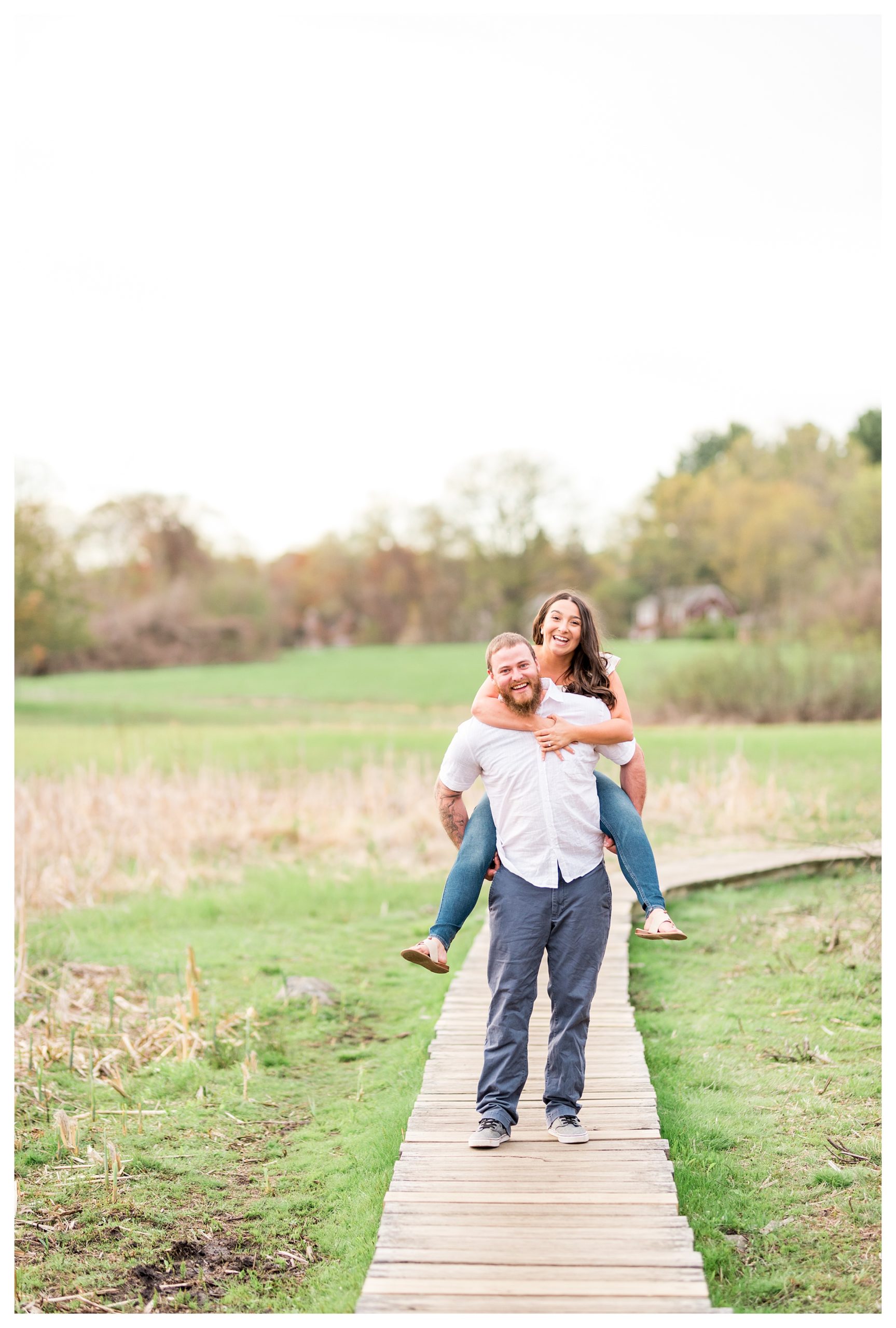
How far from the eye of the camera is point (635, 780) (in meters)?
3.90

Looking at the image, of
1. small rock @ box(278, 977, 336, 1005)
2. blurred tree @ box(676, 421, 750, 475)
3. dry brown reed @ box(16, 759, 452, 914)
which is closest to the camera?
small rock @ box(278, 977, 336, 1005)

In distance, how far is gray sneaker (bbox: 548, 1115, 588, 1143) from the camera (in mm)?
3588

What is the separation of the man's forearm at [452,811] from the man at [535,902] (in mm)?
153

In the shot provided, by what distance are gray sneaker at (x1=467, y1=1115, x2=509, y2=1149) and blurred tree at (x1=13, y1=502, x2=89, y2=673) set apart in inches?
1079

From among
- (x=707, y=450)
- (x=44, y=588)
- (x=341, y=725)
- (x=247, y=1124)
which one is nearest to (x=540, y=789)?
(x=247, y=1124)

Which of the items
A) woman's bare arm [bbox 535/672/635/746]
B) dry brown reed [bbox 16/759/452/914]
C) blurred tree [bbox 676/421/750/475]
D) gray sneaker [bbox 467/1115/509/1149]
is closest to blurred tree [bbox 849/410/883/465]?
blurred tree [bbox 676/421/750/475]

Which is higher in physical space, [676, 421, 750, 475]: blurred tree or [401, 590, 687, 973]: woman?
[676, 421, 750, 475]: blurred tree

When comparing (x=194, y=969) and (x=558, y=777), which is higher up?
(x=558, y=777)

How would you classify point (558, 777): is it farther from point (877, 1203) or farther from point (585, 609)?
point (877, 1203)

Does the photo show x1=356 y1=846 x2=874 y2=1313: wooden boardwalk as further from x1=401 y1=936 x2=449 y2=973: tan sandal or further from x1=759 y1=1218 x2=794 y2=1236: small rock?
x1=401 y1=936 x2=449 y2=973: tan sandal

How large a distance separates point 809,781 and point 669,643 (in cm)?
1812

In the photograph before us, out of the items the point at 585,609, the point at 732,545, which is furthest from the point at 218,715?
the point at 585,609

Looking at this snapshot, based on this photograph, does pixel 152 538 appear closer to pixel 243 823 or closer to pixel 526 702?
pixel 243 823

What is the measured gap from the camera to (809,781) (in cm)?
1376
